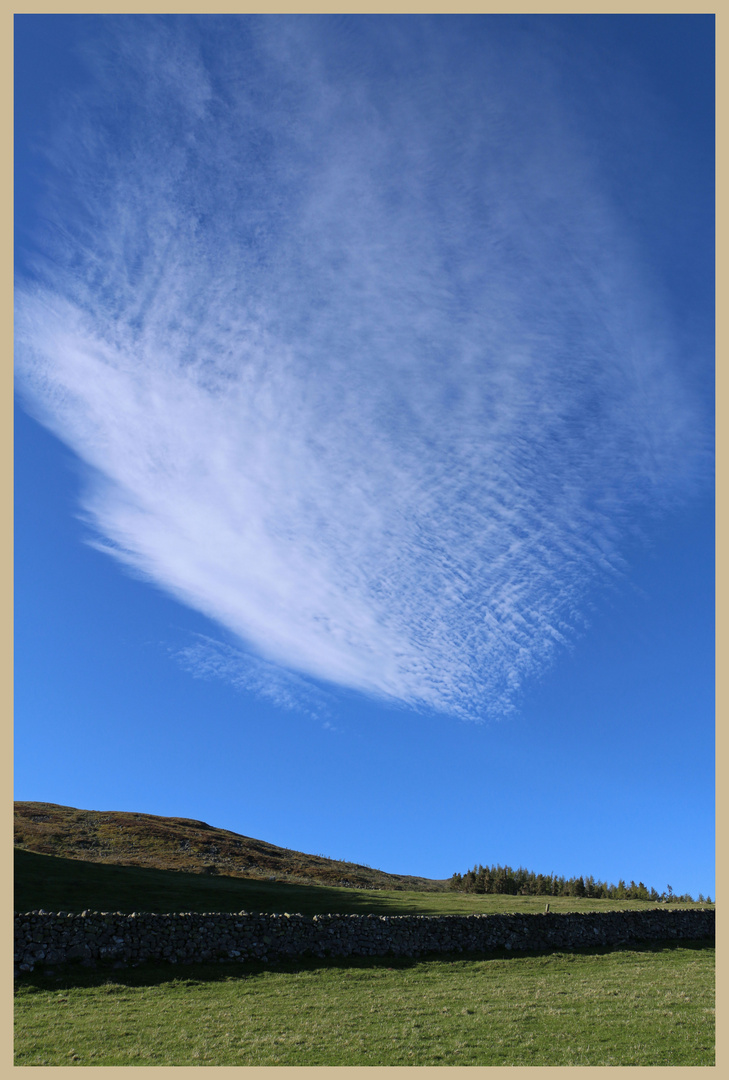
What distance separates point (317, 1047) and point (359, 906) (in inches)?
1357

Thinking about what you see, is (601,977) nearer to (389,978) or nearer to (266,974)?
(389,978)

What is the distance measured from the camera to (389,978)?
28.9 metres

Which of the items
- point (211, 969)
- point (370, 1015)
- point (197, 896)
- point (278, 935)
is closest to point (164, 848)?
point (197, 896)

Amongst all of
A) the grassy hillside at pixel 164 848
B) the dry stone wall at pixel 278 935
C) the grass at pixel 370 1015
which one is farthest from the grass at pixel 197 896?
the grass at pixel 370 1015

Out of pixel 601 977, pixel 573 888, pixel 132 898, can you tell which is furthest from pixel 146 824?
pixel 601 977

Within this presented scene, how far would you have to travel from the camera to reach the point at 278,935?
104 ft

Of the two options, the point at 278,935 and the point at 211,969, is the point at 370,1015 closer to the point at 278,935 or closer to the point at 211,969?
the point at 211,969

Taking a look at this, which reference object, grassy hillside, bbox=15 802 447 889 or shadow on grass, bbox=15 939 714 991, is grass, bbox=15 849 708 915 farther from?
shadow on grass, bbox=15 939 714 991

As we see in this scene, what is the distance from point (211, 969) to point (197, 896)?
18.7 metres

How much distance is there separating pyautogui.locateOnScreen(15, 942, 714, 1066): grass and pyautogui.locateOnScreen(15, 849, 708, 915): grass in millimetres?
14558

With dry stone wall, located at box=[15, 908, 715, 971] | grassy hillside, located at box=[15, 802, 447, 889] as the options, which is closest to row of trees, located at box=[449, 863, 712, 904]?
grassy hillside, located at box=[15, 802, 447, 889]

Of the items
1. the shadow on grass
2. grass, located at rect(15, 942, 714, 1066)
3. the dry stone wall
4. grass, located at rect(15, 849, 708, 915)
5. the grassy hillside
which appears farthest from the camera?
the grassy hillside

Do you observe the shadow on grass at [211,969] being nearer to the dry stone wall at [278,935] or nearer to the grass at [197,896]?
the dry stone wall at [278,935]

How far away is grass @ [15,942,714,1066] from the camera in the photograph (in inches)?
679
